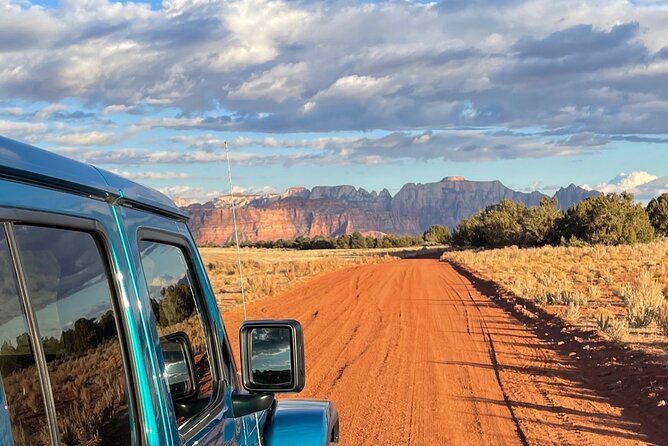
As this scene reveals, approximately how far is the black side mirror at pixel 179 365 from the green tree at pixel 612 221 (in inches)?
1961

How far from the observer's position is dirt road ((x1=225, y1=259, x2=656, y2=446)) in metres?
7.86

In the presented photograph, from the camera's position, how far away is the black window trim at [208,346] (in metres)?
2.45

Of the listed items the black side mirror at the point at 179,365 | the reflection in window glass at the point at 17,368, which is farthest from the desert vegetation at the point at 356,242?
the reflection in window glass at the point at 17,368

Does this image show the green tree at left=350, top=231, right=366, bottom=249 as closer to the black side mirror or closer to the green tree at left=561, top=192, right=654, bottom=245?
the green tree at left=561, top=192, right=654, bottom=245

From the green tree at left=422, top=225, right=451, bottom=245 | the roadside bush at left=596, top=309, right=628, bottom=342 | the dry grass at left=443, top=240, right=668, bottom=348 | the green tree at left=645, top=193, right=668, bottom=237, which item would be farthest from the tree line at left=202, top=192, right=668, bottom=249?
the roadside bush at left=596, top=309, right=628, bottom=342

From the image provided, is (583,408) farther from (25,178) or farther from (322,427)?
(25,178)

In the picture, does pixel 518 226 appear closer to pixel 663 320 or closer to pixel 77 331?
pixel 663 320

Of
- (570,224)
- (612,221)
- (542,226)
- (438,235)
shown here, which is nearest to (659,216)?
(542,226)

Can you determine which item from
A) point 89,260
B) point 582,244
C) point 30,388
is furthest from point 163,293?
point 582,244

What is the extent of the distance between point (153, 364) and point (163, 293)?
0.45m

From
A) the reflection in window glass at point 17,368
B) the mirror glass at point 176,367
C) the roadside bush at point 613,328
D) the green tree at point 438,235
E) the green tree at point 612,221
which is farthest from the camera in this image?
the green tree at point 438,235

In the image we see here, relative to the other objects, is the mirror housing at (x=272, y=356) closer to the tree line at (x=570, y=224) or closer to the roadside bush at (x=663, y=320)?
the roadside bush at (x=663, y=320)

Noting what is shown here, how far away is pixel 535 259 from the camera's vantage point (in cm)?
4019

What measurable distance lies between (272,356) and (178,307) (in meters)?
0.45
